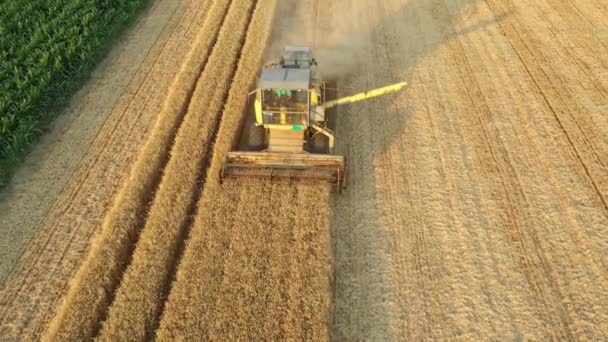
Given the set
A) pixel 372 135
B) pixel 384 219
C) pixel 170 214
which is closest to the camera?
pixel 170 214

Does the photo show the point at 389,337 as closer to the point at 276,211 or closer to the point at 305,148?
the point at 276,211

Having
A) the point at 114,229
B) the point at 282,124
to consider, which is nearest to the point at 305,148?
the point at 282,124

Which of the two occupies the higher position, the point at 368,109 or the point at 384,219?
the point at 368,109

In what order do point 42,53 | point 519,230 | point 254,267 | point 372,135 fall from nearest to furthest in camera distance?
point 254,267 < point 519,230 < point 372,135 < point 42,53

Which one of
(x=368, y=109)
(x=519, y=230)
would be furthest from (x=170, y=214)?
(x=519, y=230)

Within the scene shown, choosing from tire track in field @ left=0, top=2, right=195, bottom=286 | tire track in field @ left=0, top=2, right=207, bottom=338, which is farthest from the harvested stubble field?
tire track in field @ left=0, top=2, right=195, bottom=286

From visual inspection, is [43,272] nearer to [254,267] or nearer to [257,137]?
[254,267]
